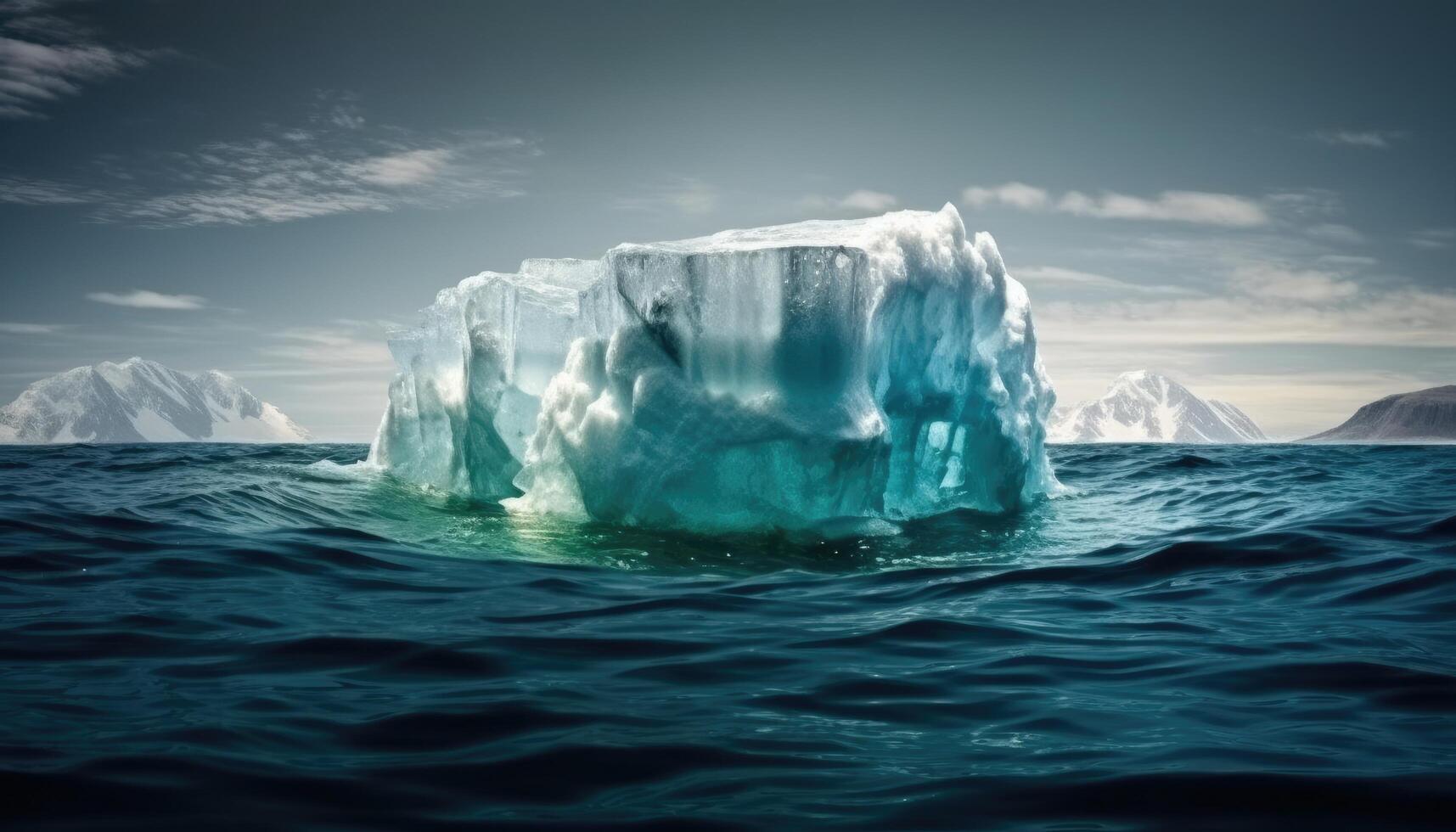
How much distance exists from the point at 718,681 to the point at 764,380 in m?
5.93

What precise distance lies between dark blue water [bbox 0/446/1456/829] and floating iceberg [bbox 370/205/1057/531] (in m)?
0.90

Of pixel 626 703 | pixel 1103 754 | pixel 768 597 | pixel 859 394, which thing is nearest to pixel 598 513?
pixel 859 394

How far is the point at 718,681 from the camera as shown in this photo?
5.06 metres

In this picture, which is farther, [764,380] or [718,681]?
[764,380]

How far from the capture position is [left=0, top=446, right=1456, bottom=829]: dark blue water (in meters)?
3.46

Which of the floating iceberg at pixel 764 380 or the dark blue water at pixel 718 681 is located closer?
the dark blue water at pixel 718 681

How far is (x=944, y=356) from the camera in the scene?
13.0 metres

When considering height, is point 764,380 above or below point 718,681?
above

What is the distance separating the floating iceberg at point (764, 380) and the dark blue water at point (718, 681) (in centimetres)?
90

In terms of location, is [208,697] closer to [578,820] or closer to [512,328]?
[578,820]

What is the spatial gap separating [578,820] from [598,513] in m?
8.53

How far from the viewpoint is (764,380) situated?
10.7m

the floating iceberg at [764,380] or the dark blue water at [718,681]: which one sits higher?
the floating iceberg at [764,380]

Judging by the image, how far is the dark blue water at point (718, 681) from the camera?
3.46 m
